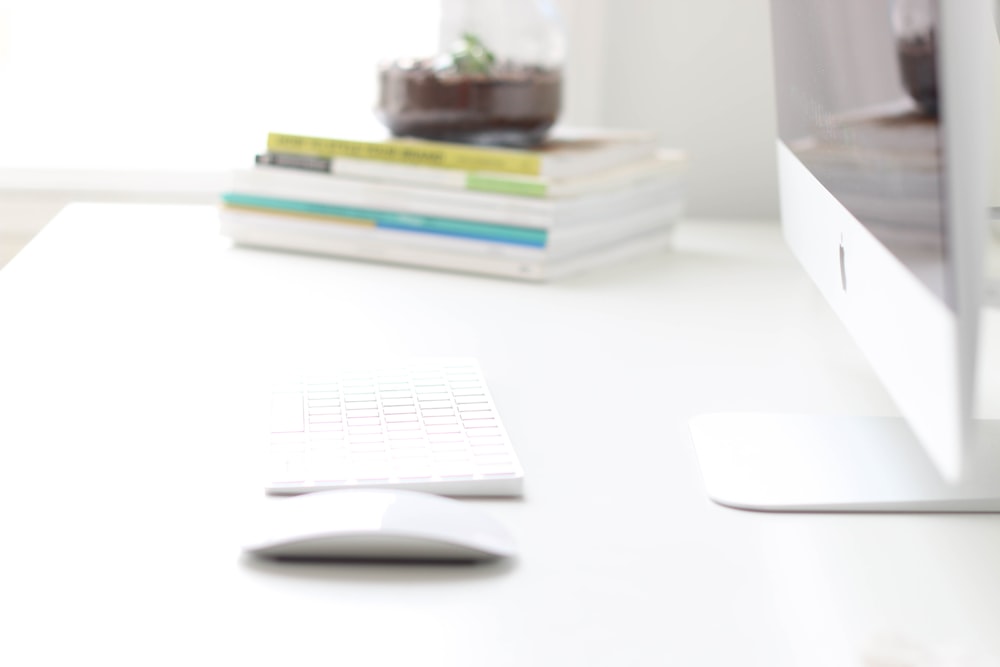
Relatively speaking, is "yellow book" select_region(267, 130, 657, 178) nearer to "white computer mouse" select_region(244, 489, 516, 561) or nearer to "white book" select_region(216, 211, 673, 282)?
"white book" select_region(216, 211, 673, 282)

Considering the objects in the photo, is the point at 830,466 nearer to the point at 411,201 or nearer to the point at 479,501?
the point at 479,501

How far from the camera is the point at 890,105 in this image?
62cm

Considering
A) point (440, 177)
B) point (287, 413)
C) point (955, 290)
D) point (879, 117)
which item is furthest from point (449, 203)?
point (955, 290)

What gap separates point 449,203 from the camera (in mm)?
1267

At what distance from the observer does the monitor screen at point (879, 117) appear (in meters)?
0.52

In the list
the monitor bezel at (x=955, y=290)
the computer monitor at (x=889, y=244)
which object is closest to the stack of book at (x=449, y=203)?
the computer monitor at (x=889, y=244)

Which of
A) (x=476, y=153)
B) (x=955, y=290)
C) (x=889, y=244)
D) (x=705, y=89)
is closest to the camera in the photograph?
(x=955, y=290)

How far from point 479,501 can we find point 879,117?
0.29 metres

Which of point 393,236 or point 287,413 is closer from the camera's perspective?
point 287,413

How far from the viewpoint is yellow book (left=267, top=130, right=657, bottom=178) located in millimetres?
1250

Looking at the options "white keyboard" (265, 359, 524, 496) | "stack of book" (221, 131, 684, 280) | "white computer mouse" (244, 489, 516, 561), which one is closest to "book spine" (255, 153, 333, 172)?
"stack of book" (221, 131, 684, 280)

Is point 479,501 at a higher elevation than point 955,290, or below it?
below

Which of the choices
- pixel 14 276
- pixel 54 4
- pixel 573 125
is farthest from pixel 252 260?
pixel 54 4

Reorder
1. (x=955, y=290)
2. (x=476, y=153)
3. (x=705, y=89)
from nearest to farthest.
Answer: (x=955, y=290) < (x=476, y=153) < (x=705, y=89)
